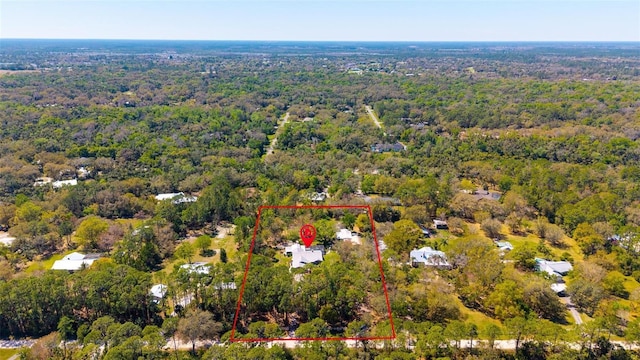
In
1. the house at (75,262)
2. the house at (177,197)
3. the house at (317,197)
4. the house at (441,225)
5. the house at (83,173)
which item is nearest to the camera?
the house at (75,262)

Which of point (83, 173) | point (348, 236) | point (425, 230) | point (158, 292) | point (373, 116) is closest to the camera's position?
point (158, 292)

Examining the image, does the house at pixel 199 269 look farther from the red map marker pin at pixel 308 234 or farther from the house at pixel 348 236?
the house at pixel 348 236

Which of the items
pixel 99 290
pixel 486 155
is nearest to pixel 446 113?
pixel 486 155

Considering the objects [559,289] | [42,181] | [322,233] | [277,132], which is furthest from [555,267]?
[42,181]

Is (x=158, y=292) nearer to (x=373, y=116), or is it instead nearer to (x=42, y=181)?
(x=42, y=181)

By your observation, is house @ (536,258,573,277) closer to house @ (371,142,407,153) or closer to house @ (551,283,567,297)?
house @ (551,283,567,297)

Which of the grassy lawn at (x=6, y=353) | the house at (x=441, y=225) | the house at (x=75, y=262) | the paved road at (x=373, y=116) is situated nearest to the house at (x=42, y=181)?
the house at (x=75, y=262)
